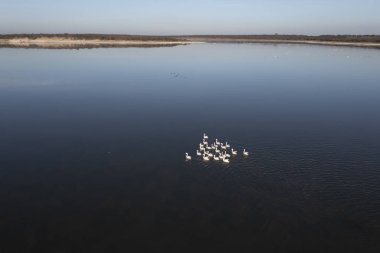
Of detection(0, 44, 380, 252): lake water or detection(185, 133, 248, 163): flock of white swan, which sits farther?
detection(185, 133, 248, 163): flock of white swan

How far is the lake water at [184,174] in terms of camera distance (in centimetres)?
1459

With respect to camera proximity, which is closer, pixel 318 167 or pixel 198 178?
pixel 198 178

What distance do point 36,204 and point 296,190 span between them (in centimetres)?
1155

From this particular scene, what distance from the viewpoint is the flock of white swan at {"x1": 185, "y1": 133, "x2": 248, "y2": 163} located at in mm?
21969

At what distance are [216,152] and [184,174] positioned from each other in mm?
3444

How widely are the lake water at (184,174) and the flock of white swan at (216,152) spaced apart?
438mm

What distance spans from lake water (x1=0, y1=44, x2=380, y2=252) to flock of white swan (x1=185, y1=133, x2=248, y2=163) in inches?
17.2

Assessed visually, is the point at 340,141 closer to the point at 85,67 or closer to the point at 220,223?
the point at 220,223

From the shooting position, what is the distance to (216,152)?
22891 mm

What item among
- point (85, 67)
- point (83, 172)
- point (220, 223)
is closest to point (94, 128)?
point (83, 172)

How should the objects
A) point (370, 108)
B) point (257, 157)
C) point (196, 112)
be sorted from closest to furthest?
point (257, 157) < point (196, 112) < point (370, 108)

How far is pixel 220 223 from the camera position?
15.4 m

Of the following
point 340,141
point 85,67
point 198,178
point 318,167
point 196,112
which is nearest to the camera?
point 198,178

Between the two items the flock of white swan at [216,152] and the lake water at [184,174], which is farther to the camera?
the flock of white swan at [216,152]
